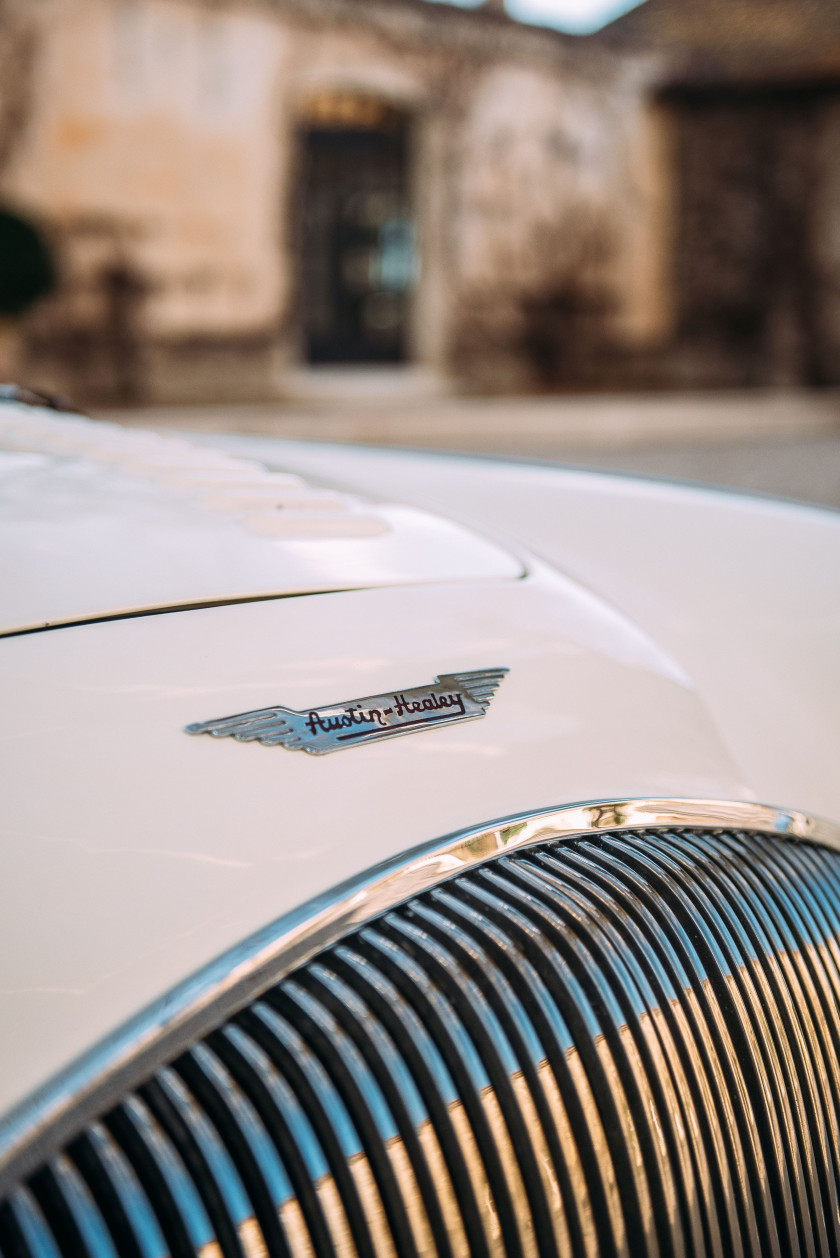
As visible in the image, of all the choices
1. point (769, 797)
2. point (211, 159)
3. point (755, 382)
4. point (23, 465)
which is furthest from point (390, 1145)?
point (755, 382)

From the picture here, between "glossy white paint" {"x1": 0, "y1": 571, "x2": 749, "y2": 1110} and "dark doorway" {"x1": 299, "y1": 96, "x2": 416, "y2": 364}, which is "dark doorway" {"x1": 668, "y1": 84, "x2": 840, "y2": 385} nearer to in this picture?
"dark doorway" {"x1": 299, "y1": 96, "x2": 416, "y2": 364}

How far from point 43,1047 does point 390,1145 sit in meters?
0.23

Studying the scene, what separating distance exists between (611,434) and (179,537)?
26.4 feet

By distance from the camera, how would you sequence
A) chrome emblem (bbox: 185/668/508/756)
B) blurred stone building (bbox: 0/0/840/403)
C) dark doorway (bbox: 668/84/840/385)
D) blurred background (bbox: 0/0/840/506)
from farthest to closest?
dark doorway (bbox: 668/84/840/385) < blurred stone building (bbox: 0/0/840/403) < blurred background (bbox: 0/0/840/506) < chrome emblem (bbox: 185/668/508/756)

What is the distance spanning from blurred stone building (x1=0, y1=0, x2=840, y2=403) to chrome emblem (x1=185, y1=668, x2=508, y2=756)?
9286 mm

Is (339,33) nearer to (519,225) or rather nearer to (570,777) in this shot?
(519,225)

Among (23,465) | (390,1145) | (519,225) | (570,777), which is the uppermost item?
(519,225)

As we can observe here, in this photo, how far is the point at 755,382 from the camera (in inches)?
535

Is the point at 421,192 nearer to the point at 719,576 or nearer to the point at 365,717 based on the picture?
the point at 719,576

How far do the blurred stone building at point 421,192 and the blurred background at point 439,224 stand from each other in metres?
0.03

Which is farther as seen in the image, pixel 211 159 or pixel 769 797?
pixel 211 159

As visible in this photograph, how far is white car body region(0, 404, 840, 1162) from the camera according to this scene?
2.36 ft

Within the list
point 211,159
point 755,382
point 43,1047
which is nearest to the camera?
point 43,1047

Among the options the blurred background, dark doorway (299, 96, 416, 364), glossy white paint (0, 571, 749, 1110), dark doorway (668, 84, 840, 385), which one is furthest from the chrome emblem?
dark doorway (668, 84, 840, 385)
